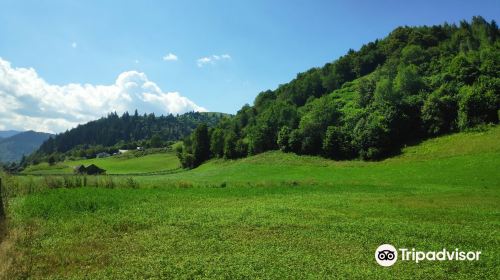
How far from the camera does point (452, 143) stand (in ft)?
206

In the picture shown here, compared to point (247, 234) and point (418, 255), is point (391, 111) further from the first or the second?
point (418, 255)

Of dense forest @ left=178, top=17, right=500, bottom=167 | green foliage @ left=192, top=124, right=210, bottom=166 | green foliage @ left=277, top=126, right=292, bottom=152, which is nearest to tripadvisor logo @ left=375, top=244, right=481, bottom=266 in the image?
dense forest @ left=178, top=17, right=500, bottom=167

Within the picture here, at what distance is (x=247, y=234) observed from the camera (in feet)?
61.6

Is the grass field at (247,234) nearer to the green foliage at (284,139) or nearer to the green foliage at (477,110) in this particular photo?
the green foliage at (477,110)

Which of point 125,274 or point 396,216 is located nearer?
point 125,274

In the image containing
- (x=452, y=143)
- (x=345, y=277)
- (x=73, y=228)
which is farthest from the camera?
(x=452, y=143)

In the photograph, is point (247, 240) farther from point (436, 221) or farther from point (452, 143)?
point (452, 143)

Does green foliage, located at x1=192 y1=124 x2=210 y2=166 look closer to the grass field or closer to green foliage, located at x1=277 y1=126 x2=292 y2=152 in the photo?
green foliage, located at x1=277 y1=126 x2=292 y2=152

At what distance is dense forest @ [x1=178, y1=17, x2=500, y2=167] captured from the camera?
7138 cm

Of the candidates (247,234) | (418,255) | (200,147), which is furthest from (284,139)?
(418,255)

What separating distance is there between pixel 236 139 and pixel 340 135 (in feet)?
142

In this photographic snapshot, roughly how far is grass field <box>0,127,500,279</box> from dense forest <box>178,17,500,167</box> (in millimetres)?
40155

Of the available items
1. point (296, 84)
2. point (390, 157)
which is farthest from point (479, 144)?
point (296, 84)

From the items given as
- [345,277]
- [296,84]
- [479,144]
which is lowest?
[345,277]
